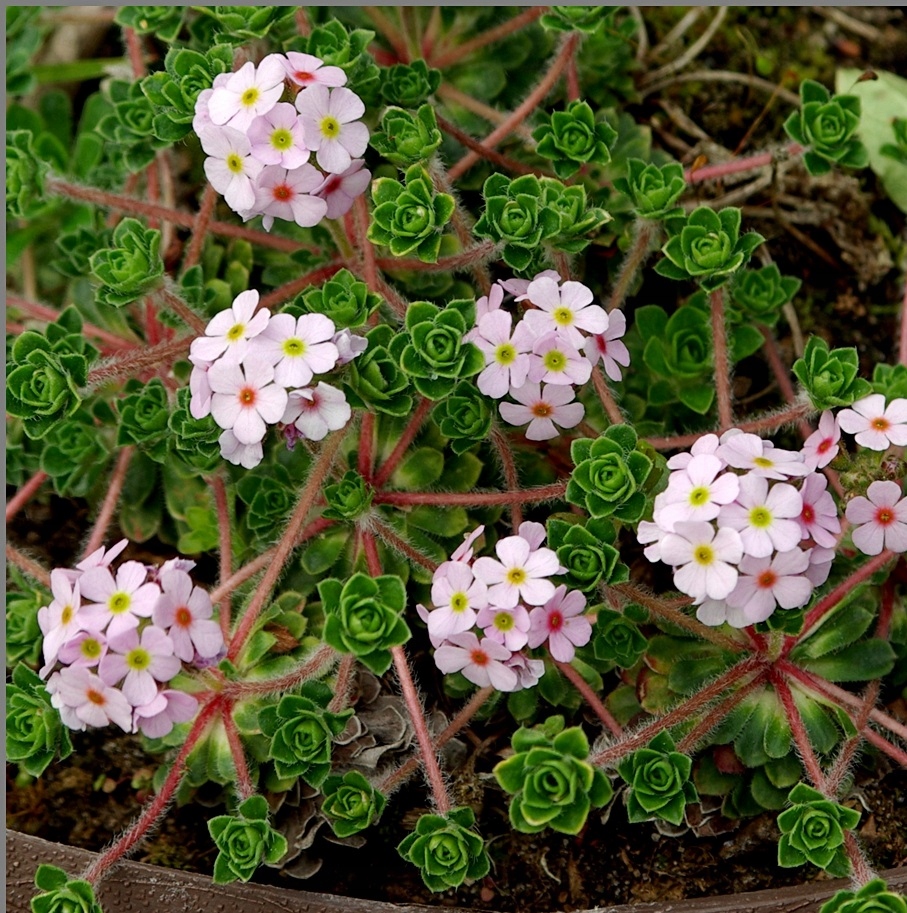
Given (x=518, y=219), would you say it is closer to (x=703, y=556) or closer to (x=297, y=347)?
(x=297, y=347)

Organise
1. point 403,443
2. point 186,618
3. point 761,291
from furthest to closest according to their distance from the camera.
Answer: point 761,291 < point 403,443 < point 186,618

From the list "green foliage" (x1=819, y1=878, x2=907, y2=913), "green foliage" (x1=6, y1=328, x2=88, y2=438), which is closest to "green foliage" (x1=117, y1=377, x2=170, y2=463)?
"green foliage" (x1=6, y1=328, x2=88, y2=438)

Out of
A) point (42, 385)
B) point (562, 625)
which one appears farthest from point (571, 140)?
point (42, 385)

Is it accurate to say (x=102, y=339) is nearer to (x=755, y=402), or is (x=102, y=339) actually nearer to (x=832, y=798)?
(x=755, y=402)

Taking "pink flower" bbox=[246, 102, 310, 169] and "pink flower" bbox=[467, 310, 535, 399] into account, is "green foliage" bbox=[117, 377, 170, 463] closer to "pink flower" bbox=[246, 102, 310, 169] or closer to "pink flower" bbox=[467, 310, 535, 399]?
"pink flower" bbox=[246, 102, 310, 169]

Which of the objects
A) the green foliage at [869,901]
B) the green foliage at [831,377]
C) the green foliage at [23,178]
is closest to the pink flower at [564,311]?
the green foliage at [831,377]

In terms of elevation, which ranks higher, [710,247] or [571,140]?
[571,140]

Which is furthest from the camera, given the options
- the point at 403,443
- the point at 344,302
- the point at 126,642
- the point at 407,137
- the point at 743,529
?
the point at 403,443
